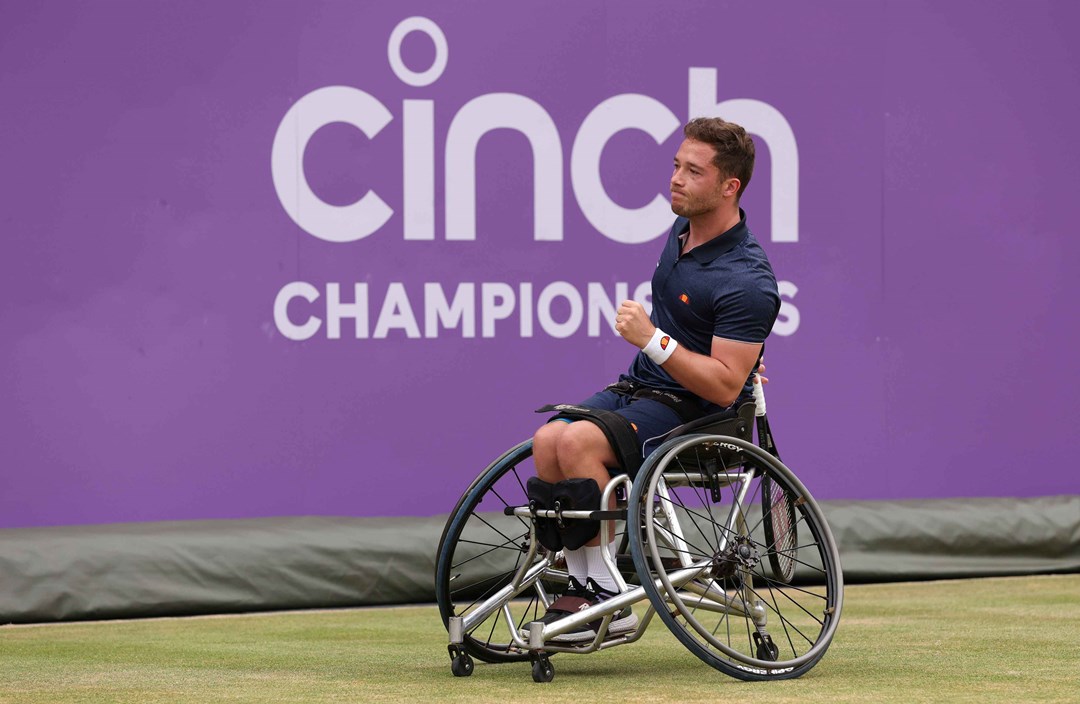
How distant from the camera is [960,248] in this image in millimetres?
5953

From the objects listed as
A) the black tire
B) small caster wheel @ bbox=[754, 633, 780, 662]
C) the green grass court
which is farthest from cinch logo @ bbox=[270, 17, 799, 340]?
small caster wheel @ bbox=[754, 633, 780, 662]

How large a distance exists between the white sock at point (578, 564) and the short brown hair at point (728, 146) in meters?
0.82

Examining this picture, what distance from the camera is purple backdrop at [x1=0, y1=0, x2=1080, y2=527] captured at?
16.7ft

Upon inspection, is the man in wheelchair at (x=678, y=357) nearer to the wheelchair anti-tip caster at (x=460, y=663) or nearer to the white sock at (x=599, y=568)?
the white sock at (x=599, y=568)

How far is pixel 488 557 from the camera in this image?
5207mm

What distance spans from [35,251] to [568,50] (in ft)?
5.98

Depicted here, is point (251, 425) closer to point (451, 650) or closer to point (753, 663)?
point (451, 650)

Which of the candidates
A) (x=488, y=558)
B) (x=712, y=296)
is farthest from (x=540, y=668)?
(x=488, y=558)

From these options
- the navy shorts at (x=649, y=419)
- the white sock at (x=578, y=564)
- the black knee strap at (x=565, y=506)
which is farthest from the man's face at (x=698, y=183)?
the white sock at (x=578, y=564)

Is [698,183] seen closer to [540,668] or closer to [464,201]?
[540,668]

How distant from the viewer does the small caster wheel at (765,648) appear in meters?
3.43

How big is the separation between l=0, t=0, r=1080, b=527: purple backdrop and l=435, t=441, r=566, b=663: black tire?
199 mm

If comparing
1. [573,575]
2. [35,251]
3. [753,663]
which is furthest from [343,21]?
[753,663]

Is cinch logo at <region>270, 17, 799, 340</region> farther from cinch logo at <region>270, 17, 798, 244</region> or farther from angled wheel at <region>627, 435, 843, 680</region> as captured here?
angled wheel at <region>627, 435, 843, 680</region>
